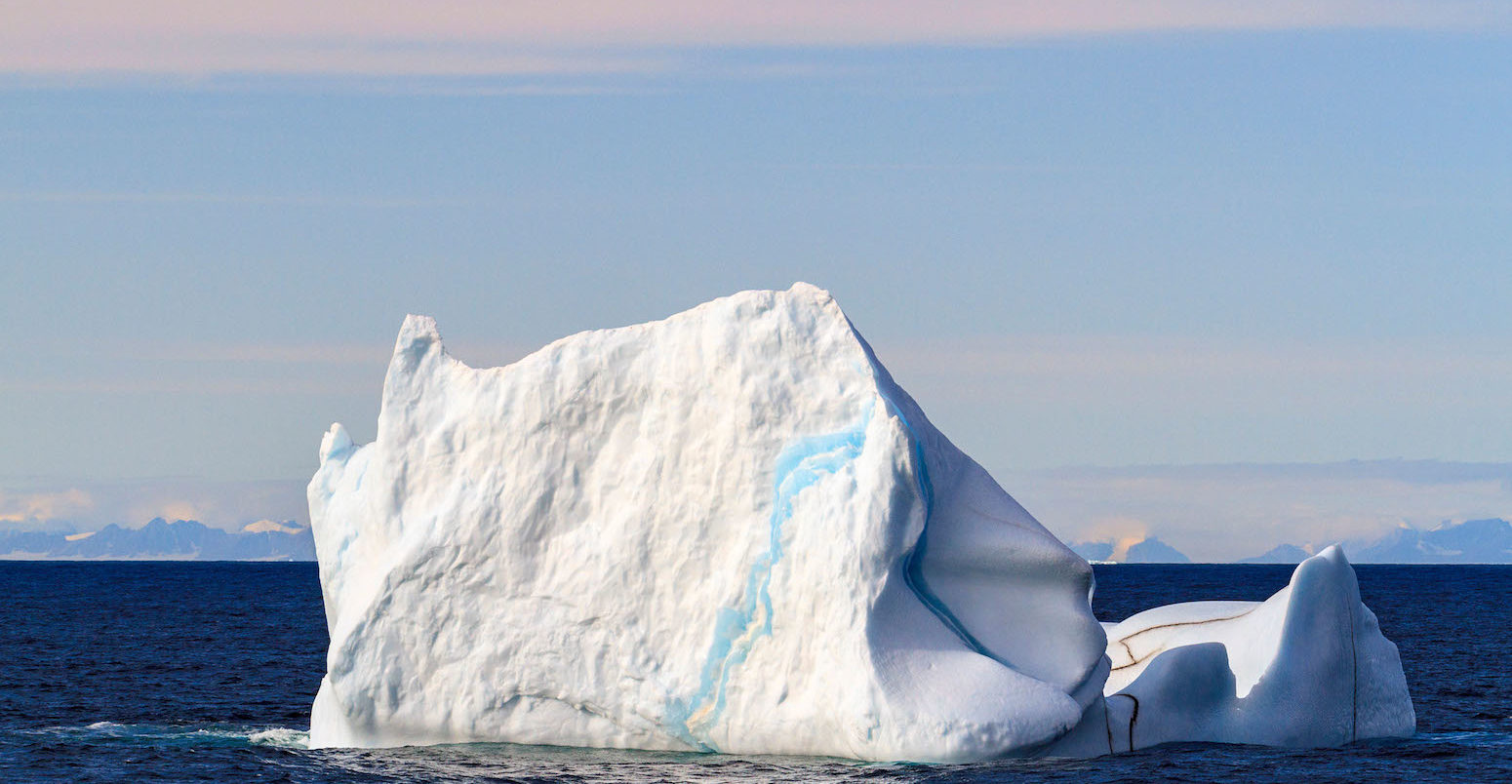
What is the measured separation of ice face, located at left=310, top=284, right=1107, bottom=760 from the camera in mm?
21109

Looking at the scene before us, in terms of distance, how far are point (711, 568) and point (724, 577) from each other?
240 mm

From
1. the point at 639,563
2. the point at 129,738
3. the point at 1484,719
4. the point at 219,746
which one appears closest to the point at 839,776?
the point at 639,563

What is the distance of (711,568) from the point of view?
72.9 ft

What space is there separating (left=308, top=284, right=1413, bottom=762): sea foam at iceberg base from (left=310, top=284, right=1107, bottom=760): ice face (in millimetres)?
31

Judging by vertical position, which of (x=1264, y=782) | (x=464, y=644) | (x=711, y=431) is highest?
(x=711, y=431)

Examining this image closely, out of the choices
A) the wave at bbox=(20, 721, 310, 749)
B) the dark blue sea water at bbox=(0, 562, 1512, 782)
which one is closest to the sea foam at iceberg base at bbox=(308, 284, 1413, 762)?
the dark blue sea water at bbox=(0, 562, 1512, 782)

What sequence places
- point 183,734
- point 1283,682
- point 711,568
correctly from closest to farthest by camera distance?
point 711,568 → point 1283,682 → point 183,734

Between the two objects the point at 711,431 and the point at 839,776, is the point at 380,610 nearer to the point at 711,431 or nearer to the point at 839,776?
the point at 711,431

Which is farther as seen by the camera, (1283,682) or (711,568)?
(1283,682)

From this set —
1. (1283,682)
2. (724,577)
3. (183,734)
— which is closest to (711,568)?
(724,577)

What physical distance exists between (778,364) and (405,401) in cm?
561

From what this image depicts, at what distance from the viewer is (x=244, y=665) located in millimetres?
45094

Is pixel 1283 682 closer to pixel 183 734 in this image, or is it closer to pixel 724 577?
pixel 724 577

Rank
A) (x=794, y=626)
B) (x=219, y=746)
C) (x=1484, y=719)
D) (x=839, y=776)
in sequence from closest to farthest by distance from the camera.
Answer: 1. (x=839, y=776)
2. (x=794, y=626)
3. (x=219, y=746)
4. (x=1484, y=719)
